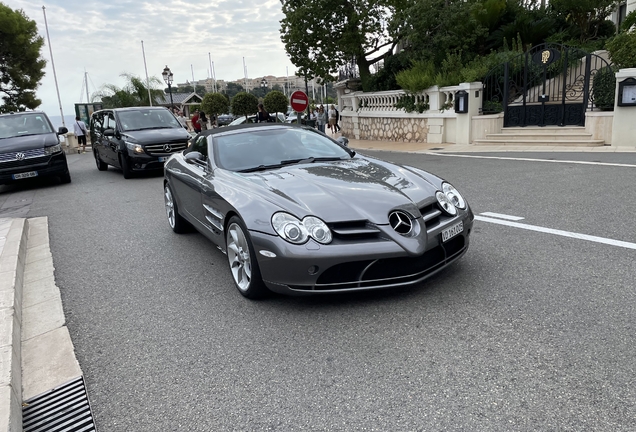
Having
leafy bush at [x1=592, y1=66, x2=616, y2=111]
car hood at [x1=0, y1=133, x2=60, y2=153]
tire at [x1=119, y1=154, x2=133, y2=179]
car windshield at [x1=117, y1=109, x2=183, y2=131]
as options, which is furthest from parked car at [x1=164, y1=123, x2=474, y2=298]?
leafy bush at [x1=592, y1=66, x2=616, y2=111]

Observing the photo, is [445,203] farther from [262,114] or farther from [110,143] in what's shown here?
[262,114]

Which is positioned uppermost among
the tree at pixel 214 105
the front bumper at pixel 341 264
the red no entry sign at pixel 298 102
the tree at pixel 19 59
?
the tree at pixel 19 59

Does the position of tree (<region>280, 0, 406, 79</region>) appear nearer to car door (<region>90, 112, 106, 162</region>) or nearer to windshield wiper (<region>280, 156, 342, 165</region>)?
car door (<region>90, 112, 106, 162</region>)

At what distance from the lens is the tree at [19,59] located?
32781 millimetres

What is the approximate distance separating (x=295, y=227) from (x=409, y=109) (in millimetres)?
15818

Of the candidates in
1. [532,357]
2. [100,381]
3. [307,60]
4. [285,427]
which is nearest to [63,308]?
[100,381]

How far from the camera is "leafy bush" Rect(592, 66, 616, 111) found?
1377 cm

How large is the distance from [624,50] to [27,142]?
15.3m

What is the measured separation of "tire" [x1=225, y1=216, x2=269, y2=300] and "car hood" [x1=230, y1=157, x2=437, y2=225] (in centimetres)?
38

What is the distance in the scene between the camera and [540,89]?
17781 mm

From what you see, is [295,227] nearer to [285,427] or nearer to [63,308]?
[285,427]

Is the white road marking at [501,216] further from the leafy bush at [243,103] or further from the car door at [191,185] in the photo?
the leafy bush at [243,103]

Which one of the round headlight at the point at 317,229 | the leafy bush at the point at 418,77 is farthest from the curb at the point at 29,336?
the leafy bush at the point at 418,77

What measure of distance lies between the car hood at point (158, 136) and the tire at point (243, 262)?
348 inches
